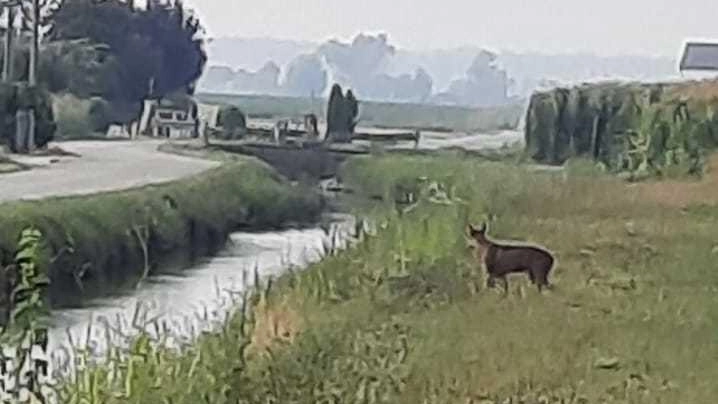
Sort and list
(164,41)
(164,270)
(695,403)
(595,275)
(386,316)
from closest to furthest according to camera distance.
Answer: (695,403)
(386,316)
(595,275)
(164,270)
(164,41)

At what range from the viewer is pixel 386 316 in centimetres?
556

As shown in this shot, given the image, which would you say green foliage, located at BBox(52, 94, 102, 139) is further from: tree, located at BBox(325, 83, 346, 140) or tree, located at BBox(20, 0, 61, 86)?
tree, located at BBox(325, 83, 346, 140)

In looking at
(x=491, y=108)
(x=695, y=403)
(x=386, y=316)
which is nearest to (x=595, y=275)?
(x=386, y=316)

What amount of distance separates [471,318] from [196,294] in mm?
1678

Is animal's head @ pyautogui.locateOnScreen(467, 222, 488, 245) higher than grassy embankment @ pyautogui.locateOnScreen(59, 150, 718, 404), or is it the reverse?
animal's head @ pyautogui.locateOnScreen(467, 222, 488, 245)

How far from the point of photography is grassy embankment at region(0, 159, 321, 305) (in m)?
6.71

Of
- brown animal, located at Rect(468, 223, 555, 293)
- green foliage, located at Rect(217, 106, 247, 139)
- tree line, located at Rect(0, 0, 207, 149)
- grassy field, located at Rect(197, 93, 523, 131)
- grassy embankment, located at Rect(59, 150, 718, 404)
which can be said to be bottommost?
grassy embankment, located at Rect(59, 150, 718, 404)

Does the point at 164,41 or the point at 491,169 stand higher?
the point at 164,41

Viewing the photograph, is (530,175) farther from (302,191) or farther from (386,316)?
(386,316)

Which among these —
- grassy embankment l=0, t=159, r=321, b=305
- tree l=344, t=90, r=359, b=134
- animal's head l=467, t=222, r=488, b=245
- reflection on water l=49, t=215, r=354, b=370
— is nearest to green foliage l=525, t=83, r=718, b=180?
tree l=344, t=90, r=359, b=134

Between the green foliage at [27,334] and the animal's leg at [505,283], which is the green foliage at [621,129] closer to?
the animal's leg at [505,283]

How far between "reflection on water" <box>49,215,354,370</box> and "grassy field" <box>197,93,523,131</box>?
2.05ft

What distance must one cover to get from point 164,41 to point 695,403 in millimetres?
4925

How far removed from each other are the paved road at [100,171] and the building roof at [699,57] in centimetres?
312
